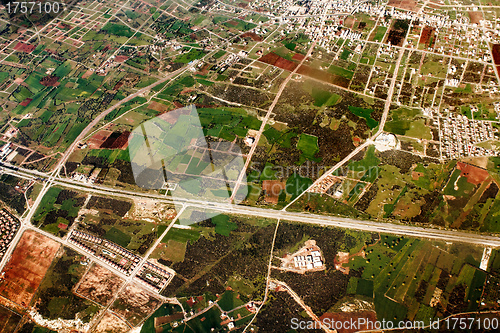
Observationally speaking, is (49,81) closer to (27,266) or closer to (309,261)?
(27,266)

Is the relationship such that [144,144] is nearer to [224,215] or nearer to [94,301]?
[224,215]

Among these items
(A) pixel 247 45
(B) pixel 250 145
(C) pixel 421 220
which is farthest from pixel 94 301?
(A) pixel 247 45

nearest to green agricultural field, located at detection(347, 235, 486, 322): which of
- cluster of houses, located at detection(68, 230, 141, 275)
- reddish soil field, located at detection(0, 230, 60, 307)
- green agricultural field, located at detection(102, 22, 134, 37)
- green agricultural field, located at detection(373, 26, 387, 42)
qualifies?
cluster of houses, located at detection(68, 230, 141, 275)

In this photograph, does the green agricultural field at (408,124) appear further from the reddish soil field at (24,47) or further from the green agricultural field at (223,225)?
the reddish soil field at (24,47)

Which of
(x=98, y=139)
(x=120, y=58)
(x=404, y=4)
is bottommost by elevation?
(x=98, y=139)

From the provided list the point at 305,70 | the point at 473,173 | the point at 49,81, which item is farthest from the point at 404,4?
Answer: the point at 49,81

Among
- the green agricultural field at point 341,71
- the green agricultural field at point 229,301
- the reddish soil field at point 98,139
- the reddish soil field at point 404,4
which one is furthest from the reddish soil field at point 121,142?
the reddish soil field at point 404,4

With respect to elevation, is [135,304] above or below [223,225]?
below

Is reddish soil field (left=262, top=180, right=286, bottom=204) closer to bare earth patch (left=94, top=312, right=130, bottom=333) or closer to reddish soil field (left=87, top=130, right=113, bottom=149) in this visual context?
bare earth patch (left=94, top=312, right=130, bottom=333)
